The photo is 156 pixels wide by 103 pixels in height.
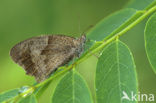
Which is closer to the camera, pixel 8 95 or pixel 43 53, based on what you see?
pixel 8 95

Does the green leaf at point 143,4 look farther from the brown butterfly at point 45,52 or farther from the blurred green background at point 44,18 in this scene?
the blurred green background at point 44,18

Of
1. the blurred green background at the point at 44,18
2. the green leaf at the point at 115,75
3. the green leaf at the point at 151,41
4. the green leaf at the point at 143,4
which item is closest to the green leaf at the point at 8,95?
the green leaf at the point at 115,75

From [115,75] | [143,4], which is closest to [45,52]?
[115,75]

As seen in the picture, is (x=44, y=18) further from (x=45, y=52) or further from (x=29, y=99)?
(x=29, y=99)

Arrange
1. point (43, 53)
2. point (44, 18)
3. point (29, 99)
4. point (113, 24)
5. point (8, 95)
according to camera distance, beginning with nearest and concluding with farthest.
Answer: point (29, 99) → point (8, 95) → point (113, 24) → point (43, 53) → point (44, 18)

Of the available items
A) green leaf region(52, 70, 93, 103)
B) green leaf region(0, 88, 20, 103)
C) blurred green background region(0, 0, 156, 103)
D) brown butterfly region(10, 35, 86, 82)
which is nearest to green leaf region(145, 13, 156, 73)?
green leaf region(52, 70, 93, 103)

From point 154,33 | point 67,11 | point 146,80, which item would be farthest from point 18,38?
point 154,33
